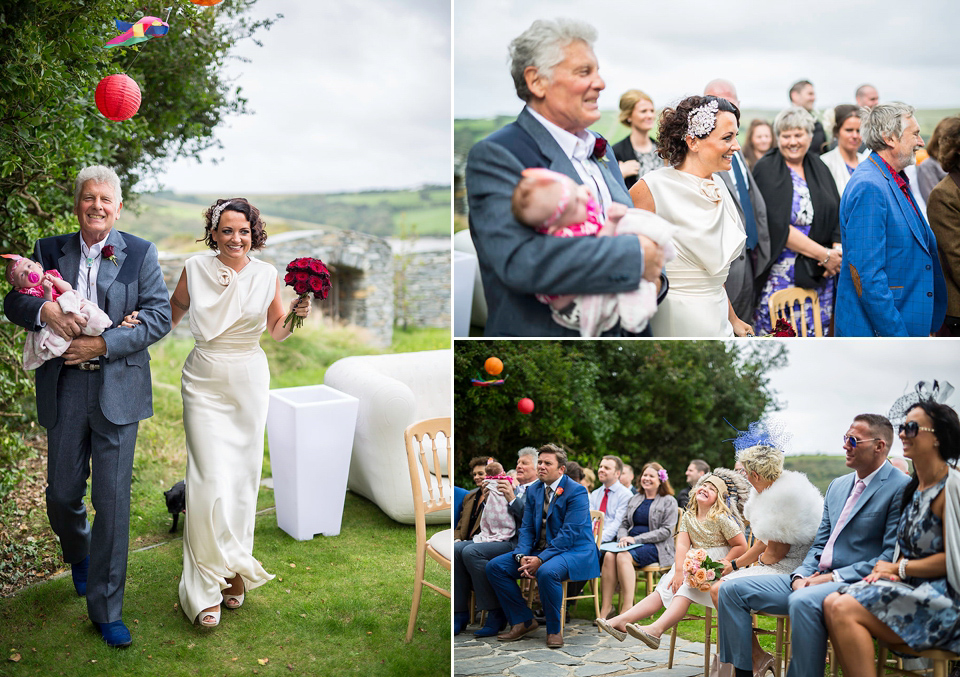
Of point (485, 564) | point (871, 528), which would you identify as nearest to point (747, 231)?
point (871, 528)

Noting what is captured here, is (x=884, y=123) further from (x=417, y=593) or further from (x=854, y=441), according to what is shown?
(x=417, y=593)

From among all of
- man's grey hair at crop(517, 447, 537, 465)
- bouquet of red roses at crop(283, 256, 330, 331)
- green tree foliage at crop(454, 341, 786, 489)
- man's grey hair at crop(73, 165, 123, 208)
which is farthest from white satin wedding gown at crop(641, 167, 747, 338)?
man's grey hair at crop(73, 165, 123, 208)

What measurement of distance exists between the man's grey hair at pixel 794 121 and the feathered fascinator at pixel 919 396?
5.79ft

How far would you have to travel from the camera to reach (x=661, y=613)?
11.6 ft

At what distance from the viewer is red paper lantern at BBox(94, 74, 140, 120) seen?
12.9 ft

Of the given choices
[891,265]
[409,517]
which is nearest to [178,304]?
[409,517]

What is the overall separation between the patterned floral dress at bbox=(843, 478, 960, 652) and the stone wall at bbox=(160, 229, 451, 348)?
35.4 ft

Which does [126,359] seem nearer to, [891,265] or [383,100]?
[891,265]

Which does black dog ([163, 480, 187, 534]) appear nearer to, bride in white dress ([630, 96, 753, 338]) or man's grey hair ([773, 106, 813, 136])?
bride in white dress ([630, 96, 753, 338])

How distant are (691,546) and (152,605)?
276 cm

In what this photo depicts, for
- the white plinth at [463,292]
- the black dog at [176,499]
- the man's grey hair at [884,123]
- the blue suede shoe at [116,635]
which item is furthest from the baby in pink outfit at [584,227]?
the black dog at [176,499]

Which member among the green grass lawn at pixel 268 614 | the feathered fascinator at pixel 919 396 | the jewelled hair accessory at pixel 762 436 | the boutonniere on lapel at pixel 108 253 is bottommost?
the green grass lawn at pixel 268 614

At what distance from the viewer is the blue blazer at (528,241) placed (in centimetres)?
266

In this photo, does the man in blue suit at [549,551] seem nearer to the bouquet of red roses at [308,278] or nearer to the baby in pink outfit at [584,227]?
the baby in pink outfit at [584,227]
